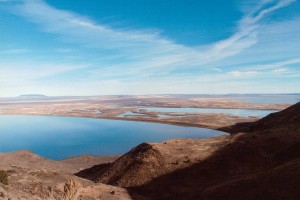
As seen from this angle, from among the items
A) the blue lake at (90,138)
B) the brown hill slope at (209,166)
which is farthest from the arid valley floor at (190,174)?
the blue lake at (90,138)

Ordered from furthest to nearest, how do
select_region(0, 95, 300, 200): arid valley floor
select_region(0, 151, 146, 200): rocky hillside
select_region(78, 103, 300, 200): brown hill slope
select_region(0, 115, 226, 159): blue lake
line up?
1. select_region(0, 115, 226, 159): blue lake
2. select_region(78, 103, 300, 200): brown hill slope
3. select_region(0, 95, 300, 200): arid valley floor
4. select_region(0, 151, 146, 200): rocky hillside

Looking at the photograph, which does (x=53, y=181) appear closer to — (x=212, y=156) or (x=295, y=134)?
(x=212, y=156)

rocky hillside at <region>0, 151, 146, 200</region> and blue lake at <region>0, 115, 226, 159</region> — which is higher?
rocky hillside at <region>0, 151, 146, 200</region>

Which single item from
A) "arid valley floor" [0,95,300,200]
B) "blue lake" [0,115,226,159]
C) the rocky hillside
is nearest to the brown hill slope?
"arid valley floor" [0,95,300,200]

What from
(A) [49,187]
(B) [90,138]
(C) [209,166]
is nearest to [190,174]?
(C) [209,166]

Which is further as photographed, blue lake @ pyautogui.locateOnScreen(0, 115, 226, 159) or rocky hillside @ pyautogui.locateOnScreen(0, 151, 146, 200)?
blue lake @ pyautogui.locateOnScreen(0, 115, 226, 159)

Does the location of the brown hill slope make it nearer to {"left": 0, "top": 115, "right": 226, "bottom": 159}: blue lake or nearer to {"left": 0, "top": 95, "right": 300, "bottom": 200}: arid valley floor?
{"left": 0, "top": 95, "right": 300, "bottom": 200}: arid valley floor

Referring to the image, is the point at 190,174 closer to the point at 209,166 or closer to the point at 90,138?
the point at 209,166

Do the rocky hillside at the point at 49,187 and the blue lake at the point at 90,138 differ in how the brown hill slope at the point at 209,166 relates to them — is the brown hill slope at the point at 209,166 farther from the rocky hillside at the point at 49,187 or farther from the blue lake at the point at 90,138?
the blue lake at the point at 90,138

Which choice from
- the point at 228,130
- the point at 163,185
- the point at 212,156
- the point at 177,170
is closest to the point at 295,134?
the point at 212,156
